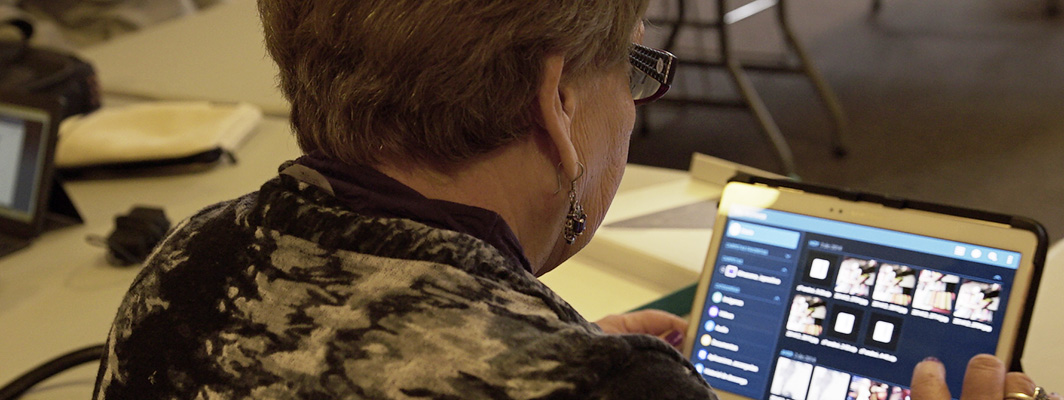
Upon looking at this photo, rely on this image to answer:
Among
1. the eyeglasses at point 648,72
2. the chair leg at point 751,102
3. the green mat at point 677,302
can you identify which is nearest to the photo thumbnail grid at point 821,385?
the green mat at point 677,302

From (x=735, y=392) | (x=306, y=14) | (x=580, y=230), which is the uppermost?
(x=306, y=14)

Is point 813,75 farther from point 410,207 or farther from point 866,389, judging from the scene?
→ point 410,207

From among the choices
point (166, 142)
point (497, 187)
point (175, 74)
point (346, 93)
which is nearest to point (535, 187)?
point (497, 187)

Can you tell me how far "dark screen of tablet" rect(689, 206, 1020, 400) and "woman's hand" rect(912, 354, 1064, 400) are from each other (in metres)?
0.07

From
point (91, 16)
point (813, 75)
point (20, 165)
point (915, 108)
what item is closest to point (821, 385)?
point (20, 165)

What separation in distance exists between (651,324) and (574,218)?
32 cm

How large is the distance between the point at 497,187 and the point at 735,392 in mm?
409

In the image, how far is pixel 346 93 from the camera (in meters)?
0.61

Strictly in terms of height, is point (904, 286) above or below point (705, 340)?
above

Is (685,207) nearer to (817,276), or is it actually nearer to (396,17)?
(817,276)

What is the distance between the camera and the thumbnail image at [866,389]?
33.7 inches

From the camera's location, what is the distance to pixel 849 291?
35.0 inches

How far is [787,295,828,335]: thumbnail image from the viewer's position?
890 millimetres

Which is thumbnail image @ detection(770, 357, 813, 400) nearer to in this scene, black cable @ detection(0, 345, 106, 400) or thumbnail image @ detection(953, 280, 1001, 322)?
thumbnail image @ detection(953, 280, 1001, 322)
